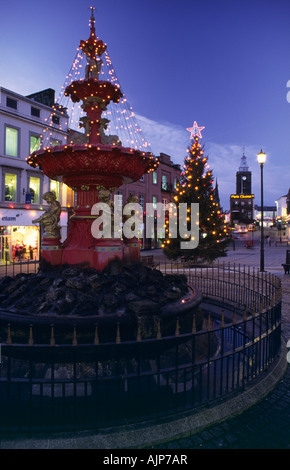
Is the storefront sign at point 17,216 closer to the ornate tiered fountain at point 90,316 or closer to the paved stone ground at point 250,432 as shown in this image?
the ornate tiered fountain at point 90,316

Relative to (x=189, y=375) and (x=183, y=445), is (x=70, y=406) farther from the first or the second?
(x=189, y=375)

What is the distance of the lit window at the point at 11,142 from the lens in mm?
24517

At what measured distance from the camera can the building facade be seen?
78.9ft

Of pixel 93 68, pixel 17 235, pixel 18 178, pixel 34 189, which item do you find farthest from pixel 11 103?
pixel 93 68

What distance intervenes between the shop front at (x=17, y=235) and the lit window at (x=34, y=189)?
3.66 ft

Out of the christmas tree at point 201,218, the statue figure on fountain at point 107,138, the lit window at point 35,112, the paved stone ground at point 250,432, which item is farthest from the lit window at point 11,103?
the paved stone ground at point 250,432

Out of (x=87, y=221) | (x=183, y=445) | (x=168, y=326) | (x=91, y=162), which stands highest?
(x=91, y=162)

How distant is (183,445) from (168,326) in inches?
97.9

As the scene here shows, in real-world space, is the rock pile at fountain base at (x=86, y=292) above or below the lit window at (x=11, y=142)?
below

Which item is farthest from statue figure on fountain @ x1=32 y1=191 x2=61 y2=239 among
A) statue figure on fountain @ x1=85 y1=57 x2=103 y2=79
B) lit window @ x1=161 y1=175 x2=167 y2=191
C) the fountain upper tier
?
lit window @ x1=161 y1=175 x2=167 y2=191

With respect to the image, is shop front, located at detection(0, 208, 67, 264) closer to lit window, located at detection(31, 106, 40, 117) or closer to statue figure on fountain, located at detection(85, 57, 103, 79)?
lit window, located at detection(31, 106, 40, 117)

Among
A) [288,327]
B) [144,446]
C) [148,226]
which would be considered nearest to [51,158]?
[144,446]
